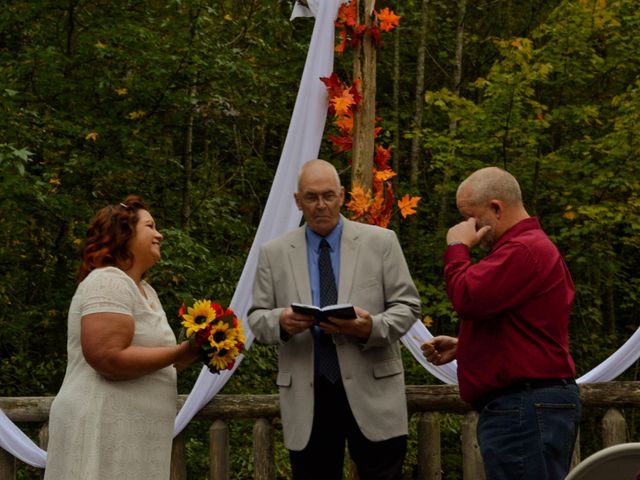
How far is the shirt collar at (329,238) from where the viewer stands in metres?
3.82

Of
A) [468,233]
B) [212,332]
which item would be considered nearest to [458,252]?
[468,233]

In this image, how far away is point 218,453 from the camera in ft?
13.9

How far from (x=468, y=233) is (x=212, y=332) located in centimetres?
88

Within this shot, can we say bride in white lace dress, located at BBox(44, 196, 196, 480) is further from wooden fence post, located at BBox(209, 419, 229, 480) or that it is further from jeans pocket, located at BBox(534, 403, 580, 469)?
jeans pocket, located at BBox(534, 403, 580, 469)

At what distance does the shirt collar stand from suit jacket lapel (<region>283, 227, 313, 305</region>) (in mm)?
26

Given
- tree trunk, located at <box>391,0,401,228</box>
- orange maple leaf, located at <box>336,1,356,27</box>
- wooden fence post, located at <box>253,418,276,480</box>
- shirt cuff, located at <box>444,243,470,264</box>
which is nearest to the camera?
shirt cuff, located at <box>444,243,470,264</box>

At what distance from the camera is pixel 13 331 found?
7359 millimetres

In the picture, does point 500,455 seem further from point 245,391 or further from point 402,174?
point 402,174

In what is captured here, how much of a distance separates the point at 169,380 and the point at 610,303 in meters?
8.69

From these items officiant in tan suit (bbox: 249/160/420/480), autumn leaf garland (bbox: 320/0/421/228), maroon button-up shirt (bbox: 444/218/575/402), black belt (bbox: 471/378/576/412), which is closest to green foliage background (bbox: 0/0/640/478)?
autumn leaf garland (bbox: 320/0/421/228)

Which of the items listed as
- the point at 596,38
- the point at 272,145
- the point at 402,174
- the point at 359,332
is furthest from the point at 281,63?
the point at 359,332

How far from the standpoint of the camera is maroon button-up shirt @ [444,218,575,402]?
3.08 m

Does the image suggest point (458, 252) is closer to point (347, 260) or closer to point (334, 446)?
point (347, 260)

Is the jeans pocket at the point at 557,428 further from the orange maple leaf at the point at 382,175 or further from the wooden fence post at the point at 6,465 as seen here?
the wooden fence post at the point at 6,465
